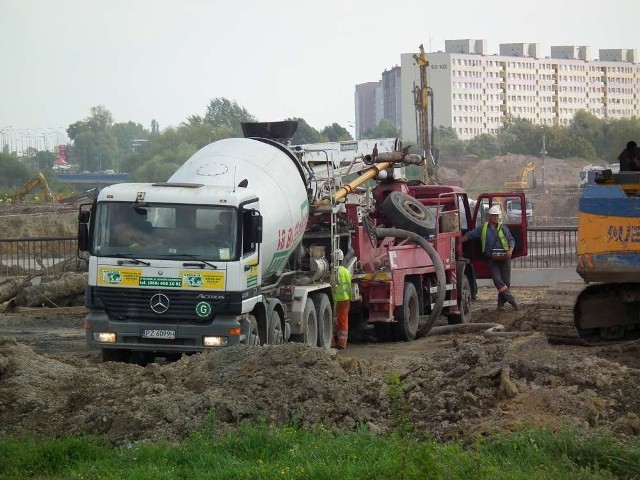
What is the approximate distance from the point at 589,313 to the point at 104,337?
21.5 feet

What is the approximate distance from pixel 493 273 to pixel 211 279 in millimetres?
9642

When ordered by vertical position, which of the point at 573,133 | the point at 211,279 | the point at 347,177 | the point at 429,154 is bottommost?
the point at 211,279

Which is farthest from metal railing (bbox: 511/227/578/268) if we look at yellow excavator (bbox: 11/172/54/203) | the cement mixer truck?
yellow excavator (bbox: 11/172/54/203)

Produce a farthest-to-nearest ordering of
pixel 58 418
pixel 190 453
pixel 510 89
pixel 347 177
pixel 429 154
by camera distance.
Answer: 1. pixel 510 89
2. pixel 429 154
3. pixel 347 177
4. pixel 58 418
5. pixel 190 453

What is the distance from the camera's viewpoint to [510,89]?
16462 cm

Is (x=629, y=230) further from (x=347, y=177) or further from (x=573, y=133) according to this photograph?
(x=573, y=133)

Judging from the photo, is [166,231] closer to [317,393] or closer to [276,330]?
[276,330]

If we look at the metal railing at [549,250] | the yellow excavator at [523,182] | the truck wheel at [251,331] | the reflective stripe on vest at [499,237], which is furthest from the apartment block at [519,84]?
the truck wheel at [251,331]

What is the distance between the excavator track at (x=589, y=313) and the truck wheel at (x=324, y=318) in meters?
A: 3.58

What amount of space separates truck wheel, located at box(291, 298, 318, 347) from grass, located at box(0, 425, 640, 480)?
6952 mm

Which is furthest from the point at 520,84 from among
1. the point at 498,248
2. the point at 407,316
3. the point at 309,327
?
the point at 309,327

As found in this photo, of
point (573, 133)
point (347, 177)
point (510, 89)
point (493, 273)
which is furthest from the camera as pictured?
point (510, 89)

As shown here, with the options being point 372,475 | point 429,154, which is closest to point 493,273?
point 372,475

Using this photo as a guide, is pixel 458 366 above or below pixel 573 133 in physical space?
below
